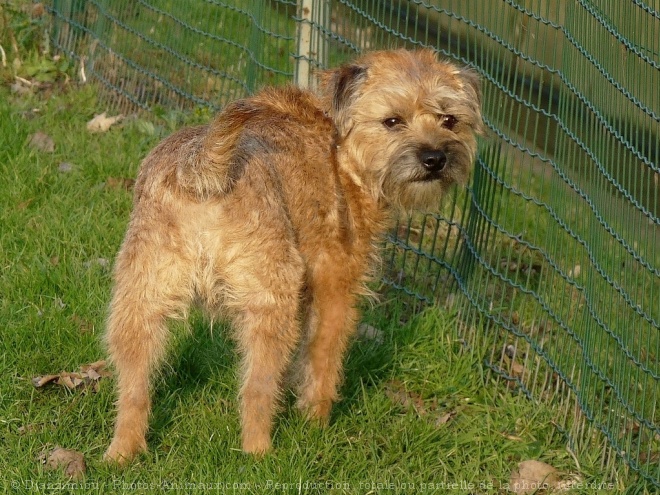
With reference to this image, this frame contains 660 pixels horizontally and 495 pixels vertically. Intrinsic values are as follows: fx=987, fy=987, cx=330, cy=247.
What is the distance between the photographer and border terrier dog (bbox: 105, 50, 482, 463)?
4.13m

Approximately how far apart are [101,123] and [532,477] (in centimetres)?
461

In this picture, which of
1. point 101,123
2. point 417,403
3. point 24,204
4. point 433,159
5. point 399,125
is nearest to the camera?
point 433,159

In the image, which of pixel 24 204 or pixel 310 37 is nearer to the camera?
pixel 24 204

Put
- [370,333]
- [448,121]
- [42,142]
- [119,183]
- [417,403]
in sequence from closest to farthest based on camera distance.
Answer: [448,121] < [417,403] < [370,333] < [119,183] < [42,142]

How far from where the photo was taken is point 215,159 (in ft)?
13.3

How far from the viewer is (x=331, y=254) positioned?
15.4ft

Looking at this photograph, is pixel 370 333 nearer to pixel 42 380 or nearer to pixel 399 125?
pixel 399 125

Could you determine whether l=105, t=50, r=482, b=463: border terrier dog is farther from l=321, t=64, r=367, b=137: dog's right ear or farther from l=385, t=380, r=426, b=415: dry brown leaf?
l=385, t=380, r=426, b=415: dry brown leaf

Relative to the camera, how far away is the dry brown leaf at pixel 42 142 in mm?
7090

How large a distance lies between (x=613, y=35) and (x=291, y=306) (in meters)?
1.86

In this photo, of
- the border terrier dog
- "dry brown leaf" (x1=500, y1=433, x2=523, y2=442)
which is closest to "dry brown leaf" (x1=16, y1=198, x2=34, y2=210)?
the border terrier dog

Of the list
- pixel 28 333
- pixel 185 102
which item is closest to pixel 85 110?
pixel 185 102

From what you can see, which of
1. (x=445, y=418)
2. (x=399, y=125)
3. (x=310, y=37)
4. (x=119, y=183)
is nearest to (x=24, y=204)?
(x=119, y=183)

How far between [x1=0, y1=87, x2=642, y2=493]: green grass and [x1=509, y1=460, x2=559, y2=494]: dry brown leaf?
0.17 ft
